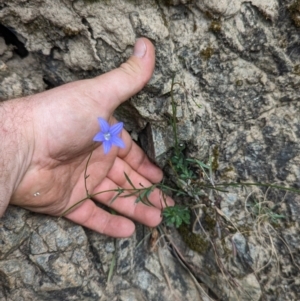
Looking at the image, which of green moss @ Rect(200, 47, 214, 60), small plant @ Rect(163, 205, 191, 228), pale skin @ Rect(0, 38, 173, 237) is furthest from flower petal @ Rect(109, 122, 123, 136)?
small plant @ Rect(163, 205, 191, 228)

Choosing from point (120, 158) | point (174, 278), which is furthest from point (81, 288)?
point (120, 158)

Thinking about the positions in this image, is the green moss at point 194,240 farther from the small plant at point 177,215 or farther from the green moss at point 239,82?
the green moss at point 239,82

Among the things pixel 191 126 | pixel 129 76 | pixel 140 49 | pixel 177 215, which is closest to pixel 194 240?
pixel 177 215

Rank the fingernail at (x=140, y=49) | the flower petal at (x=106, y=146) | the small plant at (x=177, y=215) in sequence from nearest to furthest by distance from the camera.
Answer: the flower petal at (x=106, y=146) → the fingernail at (x=140, y=49) → the small plant at (x=177, y=215)

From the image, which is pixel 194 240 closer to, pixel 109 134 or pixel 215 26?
pixel 109 134

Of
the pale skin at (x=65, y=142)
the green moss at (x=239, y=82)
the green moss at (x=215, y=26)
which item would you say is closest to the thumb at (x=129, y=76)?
the pale skin at (x=65, y=142)

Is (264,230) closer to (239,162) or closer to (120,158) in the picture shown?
(239,162)
